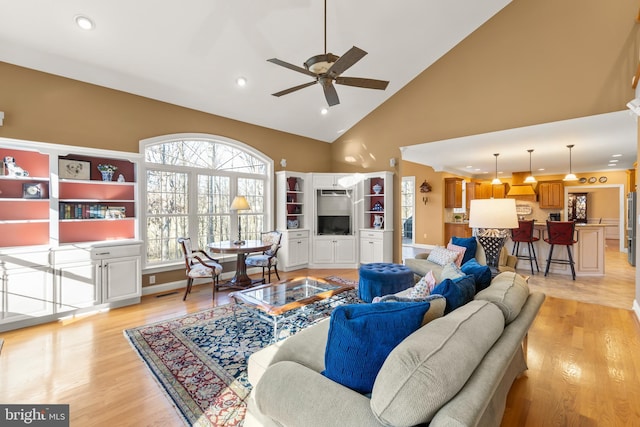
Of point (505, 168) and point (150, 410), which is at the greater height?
point (505, 168)

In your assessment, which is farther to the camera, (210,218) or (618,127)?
(210,218)

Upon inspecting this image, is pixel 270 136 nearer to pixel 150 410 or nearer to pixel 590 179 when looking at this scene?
pixel 150 410

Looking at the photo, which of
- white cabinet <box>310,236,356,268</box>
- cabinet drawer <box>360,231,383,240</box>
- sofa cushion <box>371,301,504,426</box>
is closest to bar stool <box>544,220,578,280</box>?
cabinet drawer <box>360,231,383,240</box>

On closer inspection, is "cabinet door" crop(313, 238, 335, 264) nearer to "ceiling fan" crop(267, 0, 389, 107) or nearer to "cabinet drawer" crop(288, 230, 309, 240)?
"cabinet drawer" crop(288, 230, 309, 240)

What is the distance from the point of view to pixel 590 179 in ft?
30.9

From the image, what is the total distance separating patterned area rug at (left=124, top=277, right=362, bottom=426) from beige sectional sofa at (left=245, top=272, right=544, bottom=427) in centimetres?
64

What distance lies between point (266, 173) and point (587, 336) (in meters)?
5.52

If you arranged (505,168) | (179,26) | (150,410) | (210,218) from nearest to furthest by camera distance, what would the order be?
(150,410)
(179,26)
(210,218)
(505,168)

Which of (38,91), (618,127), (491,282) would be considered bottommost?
(491,282)

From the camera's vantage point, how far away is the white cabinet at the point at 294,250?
636 cm

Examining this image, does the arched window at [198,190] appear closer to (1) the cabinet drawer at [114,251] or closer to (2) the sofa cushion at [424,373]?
(1) the cabinet drawer at [114,251]

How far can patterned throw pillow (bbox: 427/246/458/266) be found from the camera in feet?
13.6

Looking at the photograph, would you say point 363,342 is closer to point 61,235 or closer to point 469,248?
point 469,248

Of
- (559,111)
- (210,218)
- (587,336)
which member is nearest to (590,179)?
(559,111)
